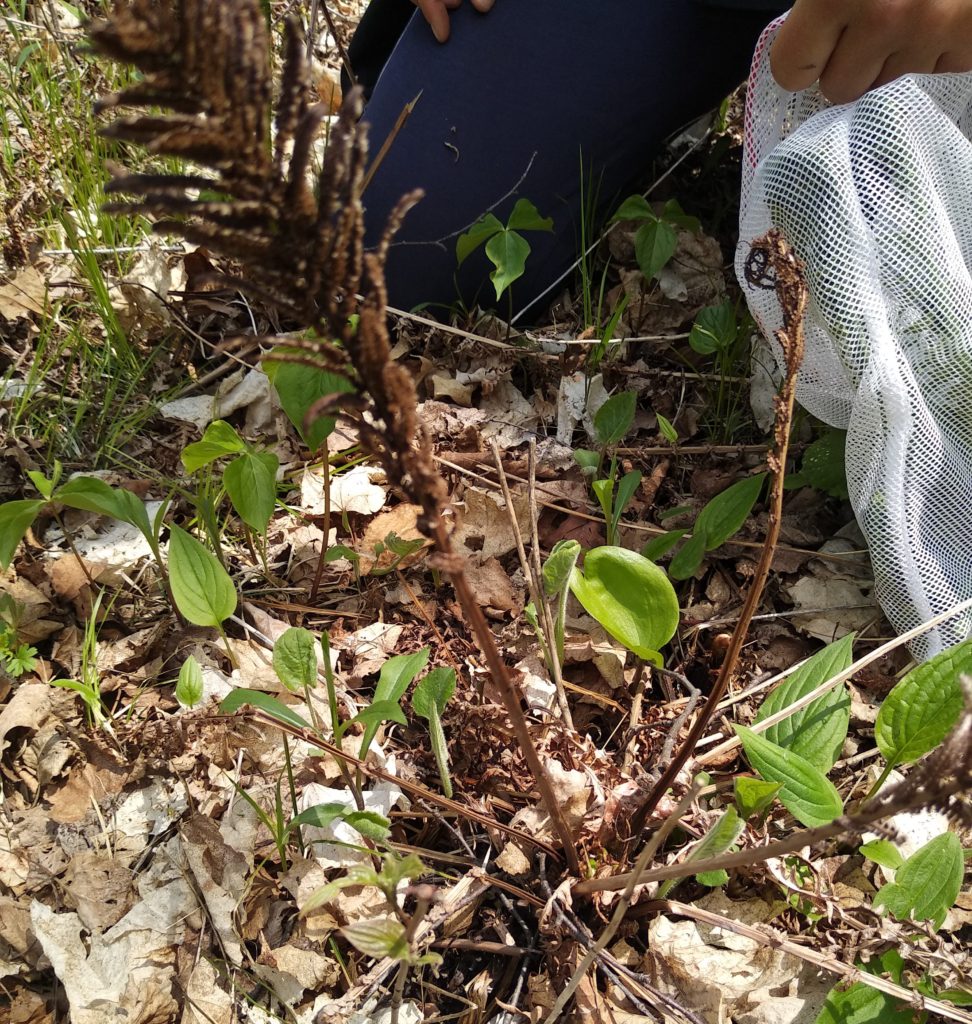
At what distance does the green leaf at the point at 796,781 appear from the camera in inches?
41.4

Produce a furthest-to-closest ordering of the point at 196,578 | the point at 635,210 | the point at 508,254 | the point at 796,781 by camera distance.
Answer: the point at 635,210 < the point at 508,254 < the point at 196,578 < the point at 796,781

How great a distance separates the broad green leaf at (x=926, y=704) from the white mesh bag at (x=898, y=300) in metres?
0.33

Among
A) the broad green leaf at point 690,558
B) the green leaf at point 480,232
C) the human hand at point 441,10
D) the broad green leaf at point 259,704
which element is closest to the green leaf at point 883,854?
the broad green leaf at point 690,558

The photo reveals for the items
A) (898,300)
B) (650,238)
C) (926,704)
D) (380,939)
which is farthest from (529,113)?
(380,939)

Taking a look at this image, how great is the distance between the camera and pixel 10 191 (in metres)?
2.07

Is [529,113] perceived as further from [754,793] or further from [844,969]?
[844,969]

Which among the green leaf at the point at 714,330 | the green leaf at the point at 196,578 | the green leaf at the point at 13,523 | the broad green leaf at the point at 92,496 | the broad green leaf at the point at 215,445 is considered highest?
the green leaf at the point at 714,330

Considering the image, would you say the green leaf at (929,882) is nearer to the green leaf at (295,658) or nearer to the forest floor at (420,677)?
the forest floor at (420,677)

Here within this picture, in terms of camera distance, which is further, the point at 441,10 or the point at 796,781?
the point at 441,10

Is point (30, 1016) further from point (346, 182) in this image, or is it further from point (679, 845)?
point (346, 182)

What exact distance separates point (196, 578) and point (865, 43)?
58.3 inches

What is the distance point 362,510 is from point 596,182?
1.16 m

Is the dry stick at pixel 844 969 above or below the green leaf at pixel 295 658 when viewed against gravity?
below

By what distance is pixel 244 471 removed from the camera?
54.0 inches
